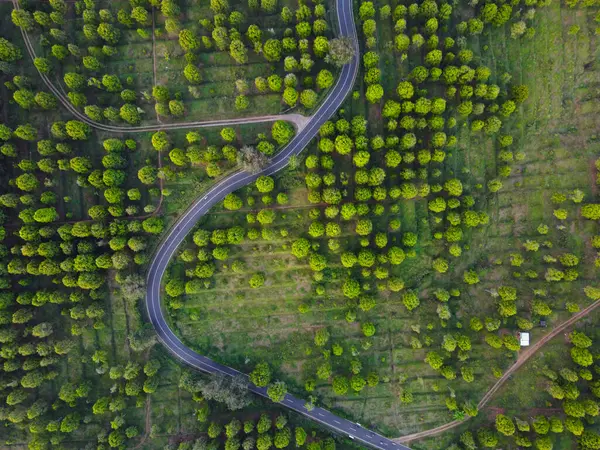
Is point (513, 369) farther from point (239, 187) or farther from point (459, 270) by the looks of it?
point (239, 187)

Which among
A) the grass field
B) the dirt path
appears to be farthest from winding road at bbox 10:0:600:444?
the grass field

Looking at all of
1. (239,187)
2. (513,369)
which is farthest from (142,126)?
(513,369)

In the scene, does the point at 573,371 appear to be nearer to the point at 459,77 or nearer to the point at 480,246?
the point at 480,246

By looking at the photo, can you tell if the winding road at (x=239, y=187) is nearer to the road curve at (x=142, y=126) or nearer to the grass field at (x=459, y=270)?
the road curve at (x=142, y=126)

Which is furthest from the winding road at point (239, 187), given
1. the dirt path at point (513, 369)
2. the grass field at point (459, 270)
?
the grass field at point (459, 270)

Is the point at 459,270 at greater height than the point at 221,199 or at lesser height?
lesser

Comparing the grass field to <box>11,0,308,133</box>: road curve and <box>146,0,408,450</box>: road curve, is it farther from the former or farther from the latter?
<box>11,0,308,133</box>: road curve

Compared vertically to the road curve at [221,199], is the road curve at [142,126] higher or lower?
higher
